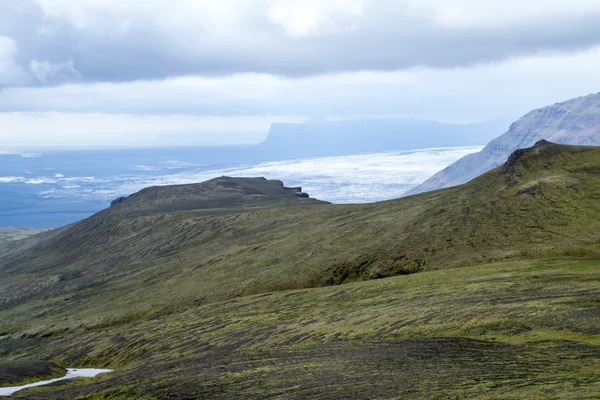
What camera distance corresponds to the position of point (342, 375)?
2382 inches

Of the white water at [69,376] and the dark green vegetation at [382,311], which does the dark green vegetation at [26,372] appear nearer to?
the white water at [69,376]

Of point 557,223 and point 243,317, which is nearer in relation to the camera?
point 243,317

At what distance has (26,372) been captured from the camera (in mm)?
97000

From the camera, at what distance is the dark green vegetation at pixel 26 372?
89688 millimetres

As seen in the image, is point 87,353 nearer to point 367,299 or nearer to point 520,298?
point 367,299

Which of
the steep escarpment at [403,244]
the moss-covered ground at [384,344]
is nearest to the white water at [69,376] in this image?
the moss-covered ground at [384,344]

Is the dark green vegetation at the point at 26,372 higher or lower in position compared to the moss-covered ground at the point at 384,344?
lower

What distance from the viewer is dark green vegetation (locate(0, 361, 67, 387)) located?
89.7 m

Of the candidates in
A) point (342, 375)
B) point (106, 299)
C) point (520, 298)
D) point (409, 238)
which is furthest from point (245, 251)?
point (342, 375)

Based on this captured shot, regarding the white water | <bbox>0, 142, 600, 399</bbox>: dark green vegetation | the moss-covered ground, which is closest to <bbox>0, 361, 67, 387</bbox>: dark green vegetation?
the white water

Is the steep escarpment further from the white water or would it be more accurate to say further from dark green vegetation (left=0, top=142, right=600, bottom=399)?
the white water

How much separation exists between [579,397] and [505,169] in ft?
460

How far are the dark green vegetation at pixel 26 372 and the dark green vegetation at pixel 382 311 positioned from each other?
8.54 meters

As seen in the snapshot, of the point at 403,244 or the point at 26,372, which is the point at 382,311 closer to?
the point at 403,244
